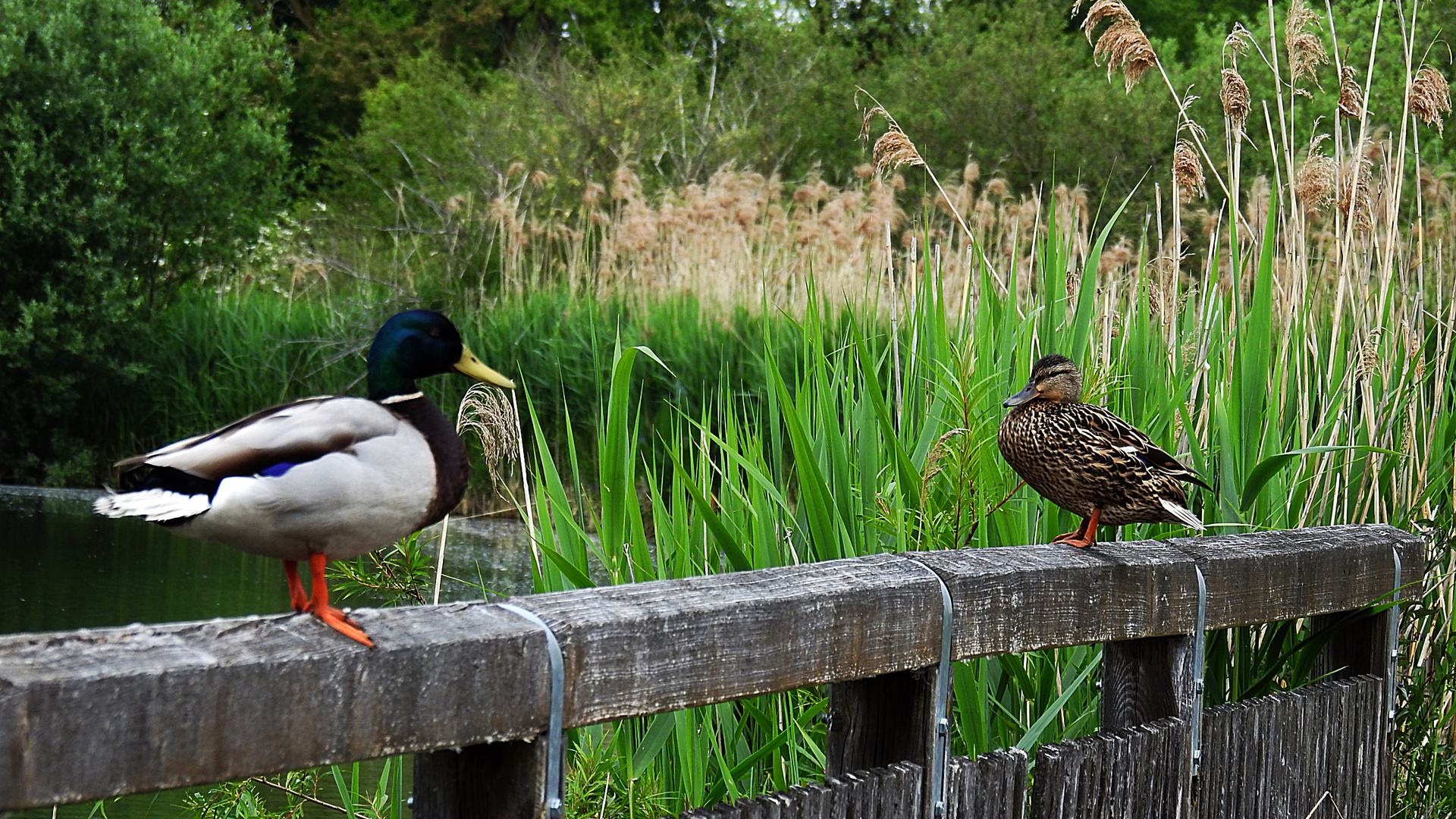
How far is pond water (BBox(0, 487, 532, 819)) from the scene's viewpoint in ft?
26.9

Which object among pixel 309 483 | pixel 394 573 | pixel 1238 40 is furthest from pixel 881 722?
pixel 1238 40

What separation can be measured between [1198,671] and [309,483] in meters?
1.54

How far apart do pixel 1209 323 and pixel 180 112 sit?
47.9 feet

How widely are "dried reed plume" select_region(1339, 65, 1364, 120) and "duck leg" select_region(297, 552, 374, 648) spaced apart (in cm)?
277

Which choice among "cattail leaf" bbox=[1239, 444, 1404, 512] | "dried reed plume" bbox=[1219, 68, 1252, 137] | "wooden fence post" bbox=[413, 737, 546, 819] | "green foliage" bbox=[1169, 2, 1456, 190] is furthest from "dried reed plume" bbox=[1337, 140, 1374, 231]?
"green foliage" bbox=[1169, 2, 1456, 190]

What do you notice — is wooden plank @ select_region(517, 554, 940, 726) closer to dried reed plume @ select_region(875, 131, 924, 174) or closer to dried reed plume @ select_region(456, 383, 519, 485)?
dried reed plume @ select_region(456, 383, 519, 485)

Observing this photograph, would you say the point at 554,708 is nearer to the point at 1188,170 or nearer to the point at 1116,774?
the point at 1116,774

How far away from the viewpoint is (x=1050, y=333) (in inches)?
119

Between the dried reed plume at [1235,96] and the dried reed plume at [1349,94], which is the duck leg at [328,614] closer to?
the dried reed plume at [1235,96]

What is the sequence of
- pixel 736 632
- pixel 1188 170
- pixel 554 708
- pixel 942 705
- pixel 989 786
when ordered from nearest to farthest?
1. pixel 554 708
2. pixel 736 632
3. pixel 942 705
4. pixel 989 786
5. pixel 1188 170

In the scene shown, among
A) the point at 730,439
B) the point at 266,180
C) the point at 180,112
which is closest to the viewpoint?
the point at 730,439

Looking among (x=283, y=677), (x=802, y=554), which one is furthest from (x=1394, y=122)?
(x=283, y=677)

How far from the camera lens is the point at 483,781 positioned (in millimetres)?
1373

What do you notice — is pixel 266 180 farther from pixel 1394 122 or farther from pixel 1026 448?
pixel 1026 448
